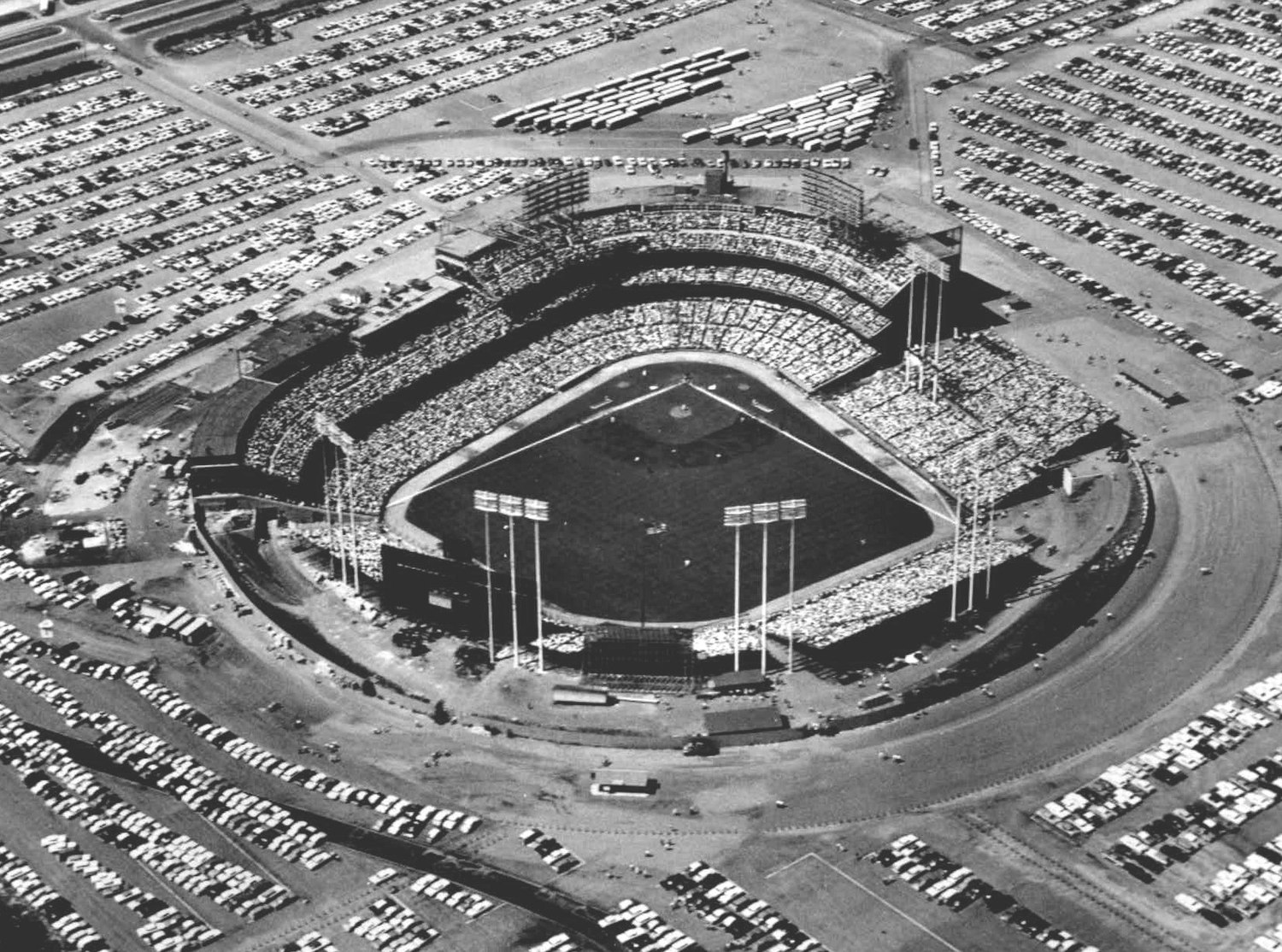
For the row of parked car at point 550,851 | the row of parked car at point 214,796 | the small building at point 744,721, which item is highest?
the small building at point 744,721

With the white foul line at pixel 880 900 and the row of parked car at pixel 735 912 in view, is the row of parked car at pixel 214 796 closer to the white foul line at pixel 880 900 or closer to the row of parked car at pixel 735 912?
the row of parked car at pixel 735 912

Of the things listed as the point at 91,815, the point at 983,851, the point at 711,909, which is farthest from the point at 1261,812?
the point at 91,815

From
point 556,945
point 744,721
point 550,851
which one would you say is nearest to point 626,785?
point 550,851

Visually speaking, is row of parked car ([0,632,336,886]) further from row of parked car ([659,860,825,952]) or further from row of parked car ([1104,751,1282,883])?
row of parked car ([1104,751,1282,883])

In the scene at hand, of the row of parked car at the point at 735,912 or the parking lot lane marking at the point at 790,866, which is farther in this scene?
the parking lot lane marking at the point at 790,866

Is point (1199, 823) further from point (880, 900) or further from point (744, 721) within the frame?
point (744, 721)

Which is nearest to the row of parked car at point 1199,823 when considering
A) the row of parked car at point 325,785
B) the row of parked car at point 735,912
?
A: the row of parked car at point 735,912

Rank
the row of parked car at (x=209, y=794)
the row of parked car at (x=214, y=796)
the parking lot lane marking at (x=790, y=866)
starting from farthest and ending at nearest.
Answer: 1. the row of parked car at (x=214, y=796)
2. the row of parked car at (x=209, y=794)
3. the parking lot lane marking at (x=790, y=866)

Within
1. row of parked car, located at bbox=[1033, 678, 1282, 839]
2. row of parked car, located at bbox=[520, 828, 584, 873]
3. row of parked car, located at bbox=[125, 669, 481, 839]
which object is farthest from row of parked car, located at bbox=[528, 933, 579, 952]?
row of parked car, located at bbox=[1033, 678, 1282, 839]
